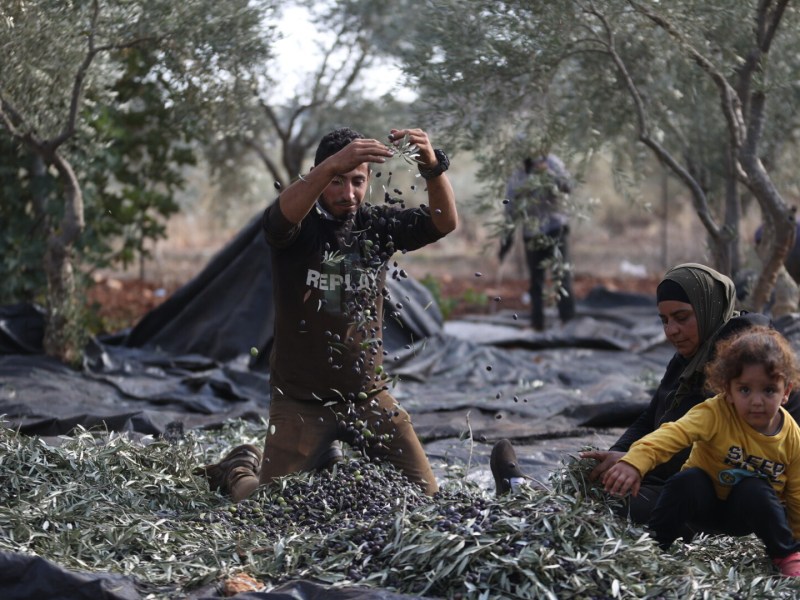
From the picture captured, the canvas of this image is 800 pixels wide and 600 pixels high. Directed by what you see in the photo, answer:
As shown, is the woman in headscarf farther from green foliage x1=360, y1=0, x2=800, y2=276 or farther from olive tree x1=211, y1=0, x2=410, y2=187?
olive tree x1=211, y1=0, x2=410, y2=187

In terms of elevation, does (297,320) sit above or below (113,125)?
below

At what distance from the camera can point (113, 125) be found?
9852 mm

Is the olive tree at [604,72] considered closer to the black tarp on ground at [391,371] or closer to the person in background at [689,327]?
the black tarp on ground at [391,371]

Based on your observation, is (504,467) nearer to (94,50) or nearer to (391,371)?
(94,50)

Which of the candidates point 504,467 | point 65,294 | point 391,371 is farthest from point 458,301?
point 504,467

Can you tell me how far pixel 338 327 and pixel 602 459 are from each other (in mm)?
1372

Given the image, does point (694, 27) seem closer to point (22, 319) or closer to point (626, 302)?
point (22, 319)

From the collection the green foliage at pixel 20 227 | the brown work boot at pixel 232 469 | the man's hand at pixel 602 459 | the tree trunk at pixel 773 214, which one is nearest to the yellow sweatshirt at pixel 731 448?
the man's hand at pixel 602 459

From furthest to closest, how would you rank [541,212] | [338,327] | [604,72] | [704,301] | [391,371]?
[391,371], [541,212], [604,72], [338,327], [704,301]

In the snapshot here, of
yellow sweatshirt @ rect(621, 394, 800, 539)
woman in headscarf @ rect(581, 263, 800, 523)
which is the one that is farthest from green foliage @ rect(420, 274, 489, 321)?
yellow sweatshirt @ rect(621, 394, 800, 539)

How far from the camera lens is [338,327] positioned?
468cm

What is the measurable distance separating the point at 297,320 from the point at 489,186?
2902 millimetres

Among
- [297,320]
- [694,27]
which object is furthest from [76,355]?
[694,27]

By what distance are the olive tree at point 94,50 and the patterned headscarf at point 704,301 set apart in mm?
3963
